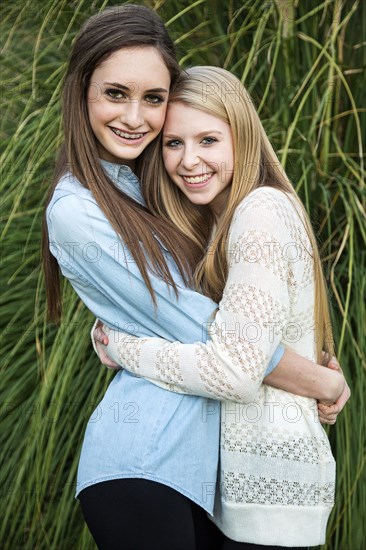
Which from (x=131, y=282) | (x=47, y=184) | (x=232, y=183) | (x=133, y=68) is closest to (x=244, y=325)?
(x=131, y=282)

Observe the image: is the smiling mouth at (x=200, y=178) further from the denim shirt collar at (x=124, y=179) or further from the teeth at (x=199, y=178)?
the denim shirt collar at (x=124, y=179)

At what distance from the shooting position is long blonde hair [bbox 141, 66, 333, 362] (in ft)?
5.98

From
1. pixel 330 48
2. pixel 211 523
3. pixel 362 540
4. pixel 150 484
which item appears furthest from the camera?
pixel 330 48

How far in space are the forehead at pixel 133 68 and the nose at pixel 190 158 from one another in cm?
14

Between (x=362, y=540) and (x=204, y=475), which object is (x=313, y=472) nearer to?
(x=204, y=475)

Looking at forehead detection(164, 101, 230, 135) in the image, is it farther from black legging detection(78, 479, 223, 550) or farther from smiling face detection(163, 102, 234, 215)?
black legging detection(78, 479, 223, 550)

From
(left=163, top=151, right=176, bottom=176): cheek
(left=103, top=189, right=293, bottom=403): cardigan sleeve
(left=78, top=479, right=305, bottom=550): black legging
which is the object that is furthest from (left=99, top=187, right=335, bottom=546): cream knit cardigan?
(left=163, top=151, right=176, bottom=176): cheek

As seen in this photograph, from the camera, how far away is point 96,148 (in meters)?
1.89

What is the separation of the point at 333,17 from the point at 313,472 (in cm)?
160

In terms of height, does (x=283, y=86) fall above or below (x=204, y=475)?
above

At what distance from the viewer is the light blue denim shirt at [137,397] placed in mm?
1687

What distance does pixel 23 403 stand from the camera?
272 centimetres

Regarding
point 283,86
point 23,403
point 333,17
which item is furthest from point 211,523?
point 333,17

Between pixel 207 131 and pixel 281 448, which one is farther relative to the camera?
pixel 207 131
